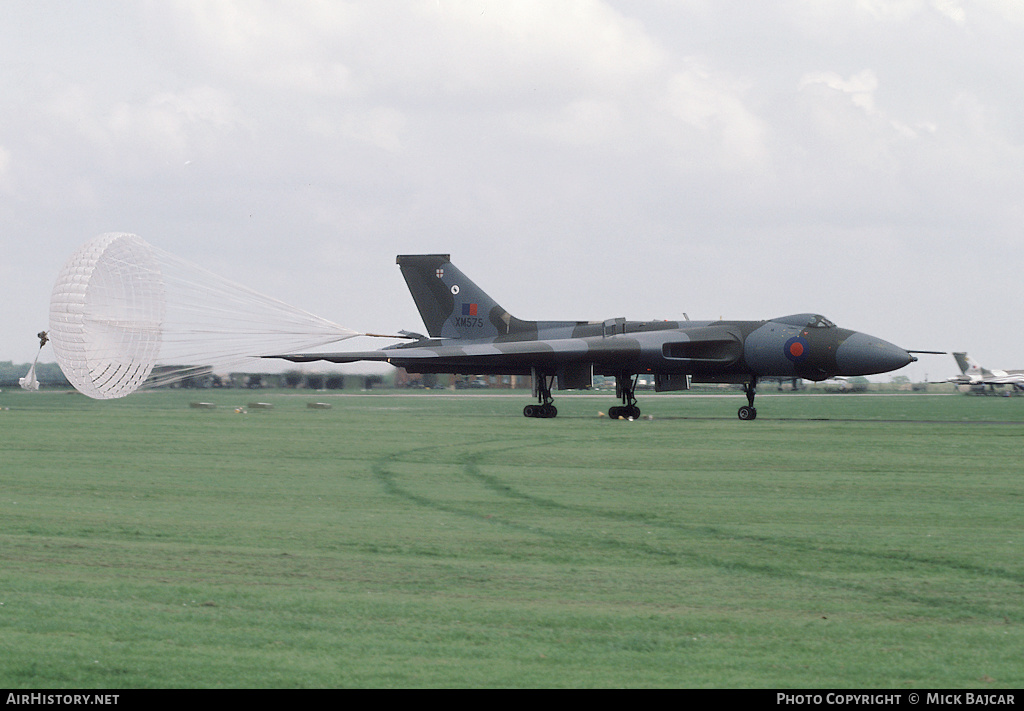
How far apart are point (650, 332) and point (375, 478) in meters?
20.9

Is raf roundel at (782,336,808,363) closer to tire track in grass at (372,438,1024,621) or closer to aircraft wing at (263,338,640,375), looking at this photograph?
aircraft wing at (263,338,640,375)

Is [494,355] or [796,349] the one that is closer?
[796,349]

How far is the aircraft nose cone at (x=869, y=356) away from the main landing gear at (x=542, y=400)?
29.8 feet

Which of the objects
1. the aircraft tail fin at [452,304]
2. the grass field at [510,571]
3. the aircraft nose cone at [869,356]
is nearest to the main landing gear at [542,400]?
the aircraft tail fin at [452,304]

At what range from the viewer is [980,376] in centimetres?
7762

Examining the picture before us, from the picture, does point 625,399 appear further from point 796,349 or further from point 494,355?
point 796,349

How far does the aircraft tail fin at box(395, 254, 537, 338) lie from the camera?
38.8m

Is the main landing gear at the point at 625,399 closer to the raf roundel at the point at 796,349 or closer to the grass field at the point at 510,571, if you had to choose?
the raf roundel at the point at 796,349

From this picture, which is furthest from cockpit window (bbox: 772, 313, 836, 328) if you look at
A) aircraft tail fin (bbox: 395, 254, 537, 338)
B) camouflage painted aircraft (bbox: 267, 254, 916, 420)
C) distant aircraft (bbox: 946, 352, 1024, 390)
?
distant aircraft (bbox: 946, 352, 1024, 390)

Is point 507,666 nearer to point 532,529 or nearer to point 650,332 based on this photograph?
point 532,529

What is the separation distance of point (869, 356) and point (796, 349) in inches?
83.2

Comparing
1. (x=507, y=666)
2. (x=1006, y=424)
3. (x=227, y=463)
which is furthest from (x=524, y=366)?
(x=507, y=666)

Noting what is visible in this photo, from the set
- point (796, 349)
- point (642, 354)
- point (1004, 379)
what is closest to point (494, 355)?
point (642, 354)

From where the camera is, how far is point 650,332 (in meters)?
35.4
